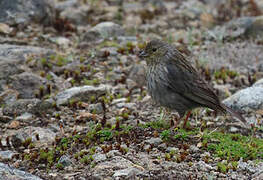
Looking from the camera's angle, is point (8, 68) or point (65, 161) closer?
point (65, 161)

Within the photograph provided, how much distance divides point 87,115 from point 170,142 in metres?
1.82

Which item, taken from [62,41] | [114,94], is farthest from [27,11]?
[114,94]

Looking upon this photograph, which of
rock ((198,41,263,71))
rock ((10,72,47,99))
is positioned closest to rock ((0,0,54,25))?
rock ((10,72,47,99))

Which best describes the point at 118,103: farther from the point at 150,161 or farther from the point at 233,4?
the point at 233,4

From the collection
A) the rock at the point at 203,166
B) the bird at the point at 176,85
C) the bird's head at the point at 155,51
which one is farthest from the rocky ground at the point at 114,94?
the bird's head at the point at 155,51

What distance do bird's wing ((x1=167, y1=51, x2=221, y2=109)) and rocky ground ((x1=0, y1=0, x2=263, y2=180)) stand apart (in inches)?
18.6

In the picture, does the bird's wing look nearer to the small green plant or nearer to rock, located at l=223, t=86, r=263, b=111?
the small green plant

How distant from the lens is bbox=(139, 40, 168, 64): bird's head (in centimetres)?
696

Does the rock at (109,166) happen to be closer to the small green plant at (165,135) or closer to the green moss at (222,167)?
the small green plant at (165,135)

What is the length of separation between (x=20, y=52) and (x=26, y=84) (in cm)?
103

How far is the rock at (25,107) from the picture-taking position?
7711 mm

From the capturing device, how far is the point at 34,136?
6816 millimetres

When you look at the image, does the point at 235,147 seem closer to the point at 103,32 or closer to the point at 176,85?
the point at 176,85

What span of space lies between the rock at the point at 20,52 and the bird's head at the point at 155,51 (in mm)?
3003
